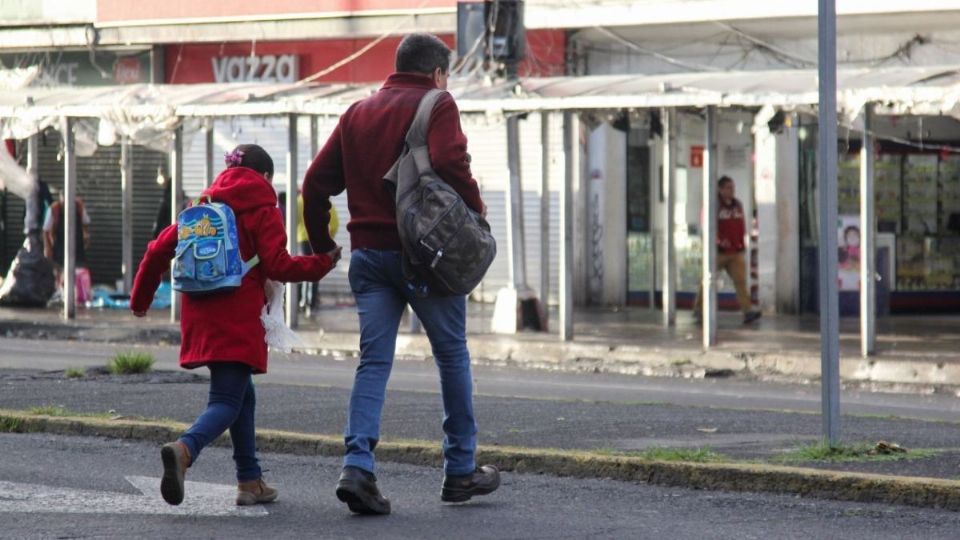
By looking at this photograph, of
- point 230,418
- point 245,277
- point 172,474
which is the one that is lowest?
point 172,474

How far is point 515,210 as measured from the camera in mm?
21203

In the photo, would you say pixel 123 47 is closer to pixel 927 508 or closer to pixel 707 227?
pixel 707 227

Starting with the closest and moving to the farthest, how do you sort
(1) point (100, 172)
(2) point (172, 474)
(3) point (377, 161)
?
1. (2) point (172, 474)
2. (3) point (377, 161)
3. (1) point (100, 172)

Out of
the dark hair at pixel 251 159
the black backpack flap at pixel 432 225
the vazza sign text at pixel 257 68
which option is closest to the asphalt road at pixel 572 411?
the black backpack flap at pixel 432 225

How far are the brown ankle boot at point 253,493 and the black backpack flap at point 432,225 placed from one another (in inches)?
43.0

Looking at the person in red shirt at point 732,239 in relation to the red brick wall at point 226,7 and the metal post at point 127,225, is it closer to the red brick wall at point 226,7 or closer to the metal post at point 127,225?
the red brick wall at point 226,7

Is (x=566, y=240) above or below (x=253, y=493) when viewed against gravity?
above

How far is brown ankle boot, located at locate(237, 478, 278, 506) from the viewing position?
7762mm

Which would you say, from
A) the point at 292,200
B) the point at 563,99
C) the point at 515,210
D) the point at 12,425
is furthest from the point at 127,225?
the point at 12,425

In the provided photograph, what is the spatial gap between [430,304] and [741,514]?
59.3 inches

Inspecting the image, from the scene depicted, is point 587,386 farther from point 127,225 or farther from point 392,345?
point 127,225

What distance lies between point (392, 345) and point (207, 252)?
0.82m

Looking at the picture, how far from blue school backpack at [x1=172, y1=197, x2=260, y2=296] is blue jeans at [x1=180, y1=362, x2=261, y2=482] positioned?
1.08 ft

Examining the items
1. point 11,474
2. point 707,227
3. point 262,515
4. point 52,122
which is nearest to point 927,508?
point 262,515
